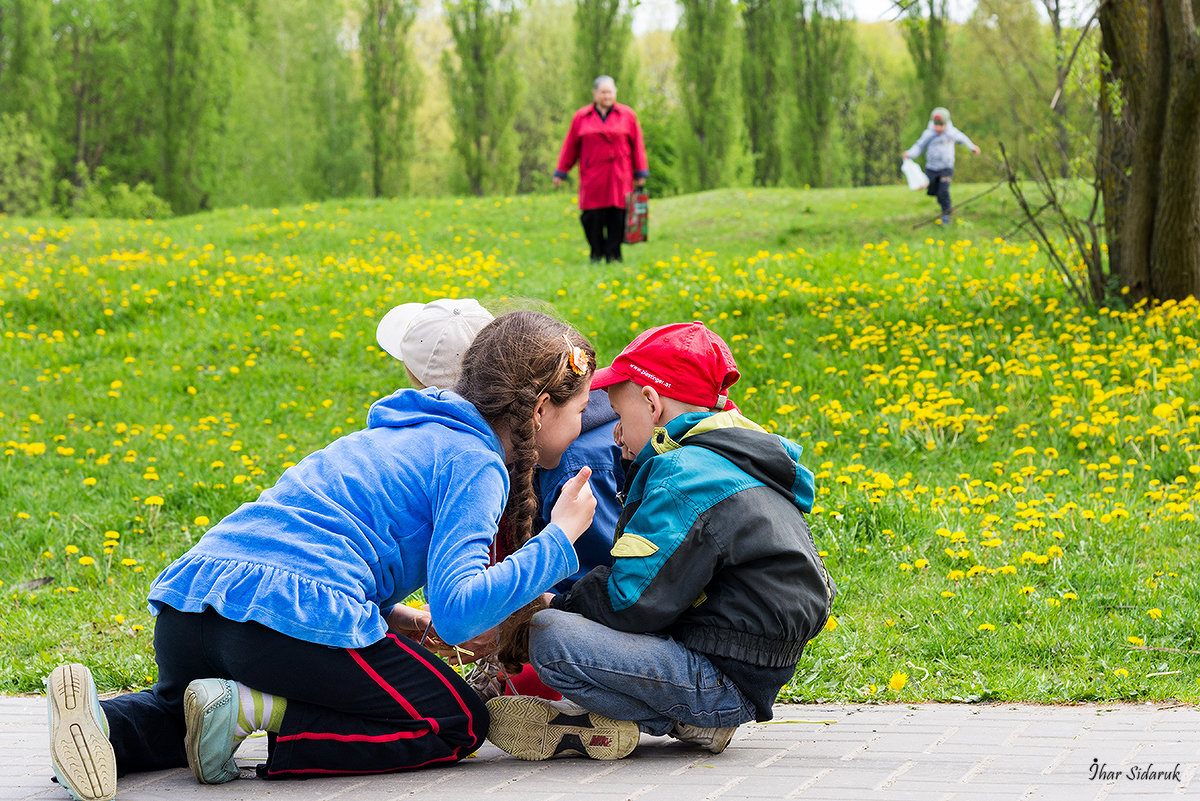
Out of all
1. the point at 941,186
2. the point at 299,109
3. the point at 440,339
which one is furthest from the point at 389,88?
the point at 440,339

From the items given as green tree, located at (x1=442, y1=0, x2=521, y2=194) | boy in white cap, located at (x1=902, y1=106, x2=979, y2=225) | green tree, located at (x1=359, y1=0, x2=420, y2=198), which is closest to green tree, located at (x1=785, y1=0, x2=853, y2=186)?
green tree, located at (x1=442, y1=0, x2=521, y2=194)

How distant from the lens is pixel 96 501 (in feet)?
19.4

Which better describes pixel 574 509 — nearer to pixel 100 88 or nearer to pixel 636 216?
pixel 636 216

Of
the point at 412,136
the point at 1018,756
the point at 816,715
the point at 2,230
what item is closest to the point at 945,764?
the point at 1018,756

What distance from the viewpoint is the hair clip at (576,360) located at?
2.45 meters

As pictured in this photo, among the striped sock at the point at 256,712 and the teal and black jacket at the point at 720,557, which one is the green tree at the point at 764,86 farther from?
the striped sock at the point at 256,712

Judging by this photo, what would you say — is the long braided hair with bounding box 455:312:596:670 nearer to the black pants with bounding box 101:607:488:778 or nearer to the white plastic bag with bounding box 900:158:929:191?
the black pants with bounding box 101:607:488:778

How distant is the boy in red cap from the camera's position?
2.38 metres

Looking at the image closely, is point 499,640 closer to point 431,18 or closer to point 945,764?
point 945,764

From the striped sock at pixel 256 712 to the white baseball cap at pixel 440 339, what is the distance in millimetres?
990

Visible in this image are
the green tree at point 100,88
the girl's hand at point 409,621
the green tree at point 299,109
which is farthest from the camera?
the green tree at point 100,88

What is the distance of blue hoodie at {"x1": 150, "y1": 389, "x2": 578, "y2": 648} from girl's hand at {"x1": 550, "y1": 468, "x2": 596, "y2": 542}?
31 millimetres

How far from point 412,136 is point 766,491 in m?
31.4

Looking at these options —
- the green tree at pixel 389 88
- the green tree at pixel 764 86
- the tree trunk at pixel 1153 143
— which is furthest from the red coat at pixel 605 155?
the green tree at pixel 389 88
